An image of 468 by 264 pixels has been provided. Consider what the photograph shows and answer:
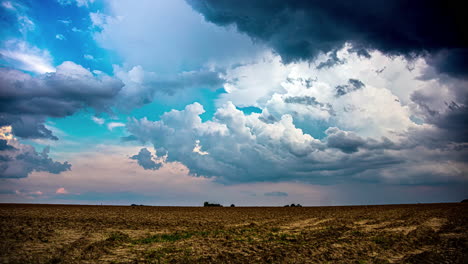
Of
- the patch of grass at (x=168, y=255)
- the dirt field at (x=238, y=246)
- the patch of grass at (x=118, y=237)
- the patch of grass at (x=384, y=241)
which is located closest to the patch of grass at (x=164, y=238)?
the dirt field at (x=238, y=246)

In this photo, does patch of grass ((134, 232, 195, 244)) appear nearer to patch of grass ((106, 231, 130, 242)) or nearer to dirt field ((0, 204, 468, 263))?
dirt field ((0, 204, 468, 263))

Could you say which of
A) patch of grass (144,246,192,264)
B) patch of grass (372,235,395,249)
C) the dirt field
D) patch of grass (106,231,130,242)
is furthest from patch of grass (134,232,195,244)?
patch of grass (372,235,395,249)

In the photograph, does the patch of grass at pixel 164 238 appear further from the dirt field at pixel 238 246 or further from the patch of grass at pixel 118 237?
the patch of grass at pixel 118 237

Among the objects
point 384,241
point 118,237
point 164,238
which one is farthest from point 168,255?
point 384,241

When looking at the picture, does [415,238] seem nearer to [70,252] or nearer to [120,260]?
[120,260]

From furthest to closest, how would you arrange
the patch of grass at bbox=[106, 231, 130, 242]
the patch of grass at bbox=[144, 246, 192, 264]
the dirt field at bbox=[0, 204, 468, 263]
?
the patch of grass at bbox=[106, 231, 130, 242] → the patch of grass at bbox=[144, 246, 192, 264] → the dirt field at bbox=[0, 204, 468, 263]

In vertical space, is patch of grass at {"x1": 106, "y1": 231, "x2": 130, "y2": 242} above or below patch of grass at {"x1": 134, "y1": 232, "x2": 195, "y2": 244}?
above

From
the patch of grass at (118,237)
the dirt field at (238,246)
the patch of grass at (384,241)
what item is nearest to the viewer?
the dirt field at (238,246)

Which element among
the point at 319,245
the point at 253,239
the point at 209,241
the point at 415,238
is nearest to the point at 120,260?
the point at 209,241

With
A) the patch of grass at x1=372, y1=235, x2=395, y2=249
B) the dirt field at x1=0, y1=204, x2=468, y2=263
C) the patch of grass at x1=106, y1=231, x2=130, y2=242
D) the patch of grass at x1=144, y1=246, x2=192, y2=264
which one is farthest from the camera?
the patch of grass at x1=106, y1=231, x2=130, y2=242

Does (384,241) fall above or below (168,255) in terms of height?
above

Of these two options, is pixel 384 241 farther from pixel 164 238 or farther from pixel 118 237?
pixel 118 237

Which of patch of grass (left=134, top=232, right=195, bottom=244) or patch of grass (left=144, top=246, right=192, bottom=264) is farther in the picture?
patch of grass (left=134, top=232, right=195, bottom=244)

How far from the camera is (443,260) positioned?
15883mm
